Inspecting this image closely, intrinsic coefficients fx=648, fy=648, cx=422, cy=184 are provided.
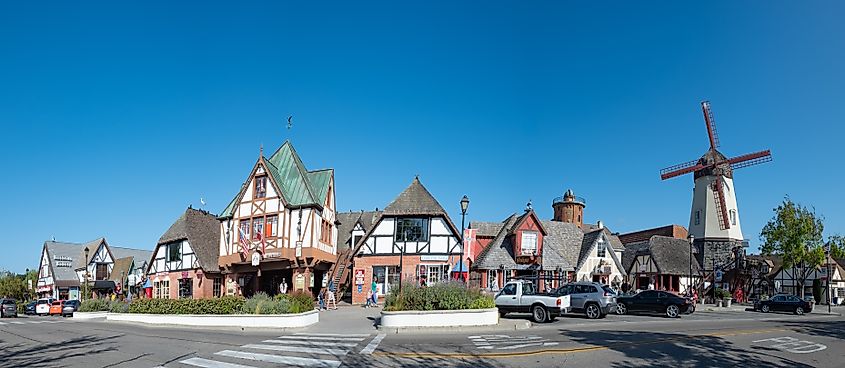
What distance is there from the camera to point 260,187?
4325 centimetres

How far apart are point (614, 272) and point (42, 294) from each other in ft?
204

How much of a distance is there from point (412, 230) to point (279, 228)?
8525 mm

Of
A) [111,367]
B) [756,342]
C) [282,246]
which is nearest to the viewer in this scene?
[111,367]

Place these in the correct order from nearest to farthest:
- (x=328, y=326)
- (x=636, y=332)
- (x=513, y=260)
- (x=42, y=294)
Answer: (x=636, y=332)
(x=328, y=326)
(x=513, y=260)
(x=42, y=294)

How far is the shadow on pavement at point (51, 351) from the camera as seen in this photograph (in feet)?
50.8

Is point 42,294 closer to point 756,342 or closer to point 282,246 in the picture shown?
point 282,246

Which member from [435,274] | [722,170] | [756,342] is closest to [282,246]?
[435,274]

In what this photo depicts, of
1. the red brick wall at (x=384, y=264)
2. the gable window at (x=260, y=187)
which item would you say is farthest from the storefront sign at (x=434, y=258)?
the gable window at (x=260, y=187)

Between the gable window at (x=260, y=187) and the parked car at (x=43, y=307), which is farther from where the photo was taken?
the parked car at (x=43, y=307)

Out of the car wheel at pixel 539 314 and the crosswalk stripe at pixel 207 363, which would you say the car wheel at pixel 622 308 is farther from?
the crosswalk stripe at pixel 207 363

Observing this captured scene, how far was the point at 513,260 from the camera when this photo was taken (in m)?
44.1

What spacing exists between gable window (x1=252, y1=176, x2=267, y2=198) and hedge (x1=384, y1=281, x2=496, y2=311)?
21407 mm

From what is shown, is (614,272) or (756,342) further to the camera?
(614,272)

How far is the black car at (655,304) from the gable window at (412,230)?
1382 cm
